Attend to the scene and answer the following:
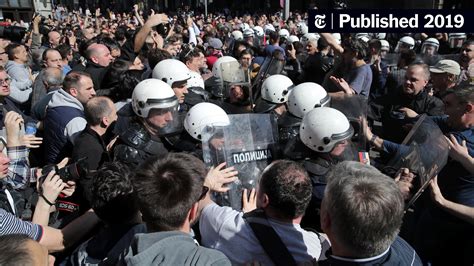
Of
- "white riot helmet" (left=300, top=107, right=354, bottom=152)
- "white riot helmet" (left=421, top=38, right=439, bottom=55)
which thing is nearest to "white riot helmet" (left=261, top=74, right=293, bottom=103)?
"white riot helmet" (left=300, top=107, right=354, bottom=152)

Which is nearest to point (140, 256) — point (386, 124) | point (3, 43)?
point (386, 124)

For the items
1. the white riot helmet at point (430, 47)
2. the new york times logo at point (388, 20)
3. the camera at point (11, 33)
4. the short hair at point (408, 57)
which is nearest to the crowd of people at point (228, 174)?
the short hair at point (408, 57)

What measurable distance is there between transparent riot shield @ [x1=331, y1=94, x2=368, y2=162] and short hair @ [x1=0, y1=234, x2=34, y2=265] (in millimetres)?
2094

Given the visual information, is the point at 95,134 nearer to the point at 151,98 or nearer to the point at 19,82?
the point at 151,98

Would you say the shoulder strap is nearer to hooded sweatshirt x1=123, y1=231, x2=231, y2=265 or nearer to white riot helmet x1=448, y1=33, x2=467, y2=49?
hooded sweatshirt x1=123, y1=231, x2=231, y2=265

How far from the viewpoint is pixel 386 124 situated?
4977 mm

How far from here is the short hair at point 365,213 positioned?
1622 millimetres

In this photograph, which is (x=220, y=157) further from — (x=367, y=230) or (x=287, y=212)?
(x=367, y=230)

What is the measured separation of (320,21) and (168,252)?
6323mm

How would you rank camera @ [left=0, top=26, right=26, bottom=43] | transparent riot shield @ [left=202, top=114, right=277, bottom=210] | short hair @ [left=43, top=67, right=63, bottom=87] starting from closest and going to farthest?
transparent riot shield @ [left=202, top=114, right=277, bottom=210], short hair @ [left=43, top=67, right=63, bottom=87], camera @ [left=0, top=26, right=26, bottom=43]

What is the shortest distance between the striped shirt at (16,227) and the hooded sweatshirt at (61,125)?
1.66 m

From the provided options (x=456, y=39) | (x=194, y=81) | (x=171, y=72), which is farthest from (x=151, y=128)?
(x=456, y=39)

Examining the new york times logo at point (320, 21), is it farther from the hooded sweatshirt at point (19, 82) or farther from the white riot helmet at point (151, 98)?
the hooded sweatshirt at point (19, 82)

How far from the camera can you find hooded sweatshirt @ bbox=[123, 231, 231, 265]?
1.54 meters
